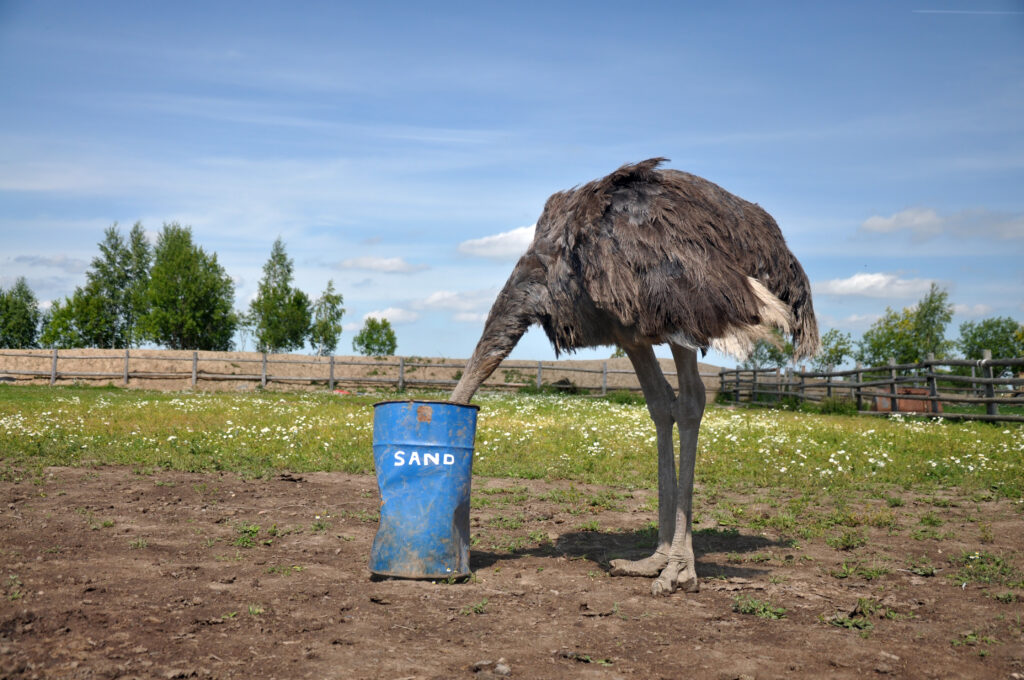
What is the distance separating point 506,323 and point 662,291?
1270 mm

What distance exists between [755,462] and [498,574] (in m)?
6.40

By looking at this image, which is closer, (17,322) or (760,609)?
(760,609)

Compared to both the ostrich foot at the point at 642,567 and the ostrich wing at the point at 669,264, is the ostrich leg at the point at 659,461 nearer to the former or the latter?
the ostrich foot at the point at 642,567

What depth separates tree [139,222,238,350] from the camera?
175 feet

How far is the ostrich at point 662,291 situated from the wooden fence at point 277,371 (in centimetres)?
2766

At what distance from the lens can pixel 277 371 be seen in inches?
1422

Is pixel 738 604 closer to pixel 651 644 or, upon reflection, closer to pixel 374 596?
pixel 651 644

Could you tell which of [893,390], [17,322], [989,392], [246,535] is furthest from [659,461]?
[17,322]

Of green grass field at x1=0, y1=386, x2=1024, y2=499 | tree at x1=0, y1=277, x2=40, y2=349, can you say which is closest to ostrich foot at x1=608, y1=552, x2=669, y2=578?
green grass field at x1=0, y1=386, x2=1024, y2=499

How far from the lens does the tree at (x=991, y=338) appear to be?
5684 centimetres

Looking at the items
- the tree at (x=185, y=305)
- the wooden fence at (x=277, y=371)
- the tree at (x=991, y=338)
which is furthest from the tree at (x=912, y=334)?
the tree at (x=185, y=305)

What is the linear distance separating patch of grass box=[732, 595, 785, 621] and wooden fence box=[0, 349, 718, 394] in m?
28.5

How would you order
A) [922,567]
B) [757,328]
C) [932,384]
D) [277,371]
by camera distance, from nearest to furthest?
[757,328] → [922,567] → [932,384] → [277,371]

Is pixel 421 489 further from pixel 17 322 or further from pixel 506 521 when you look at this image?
pixel 17 322
